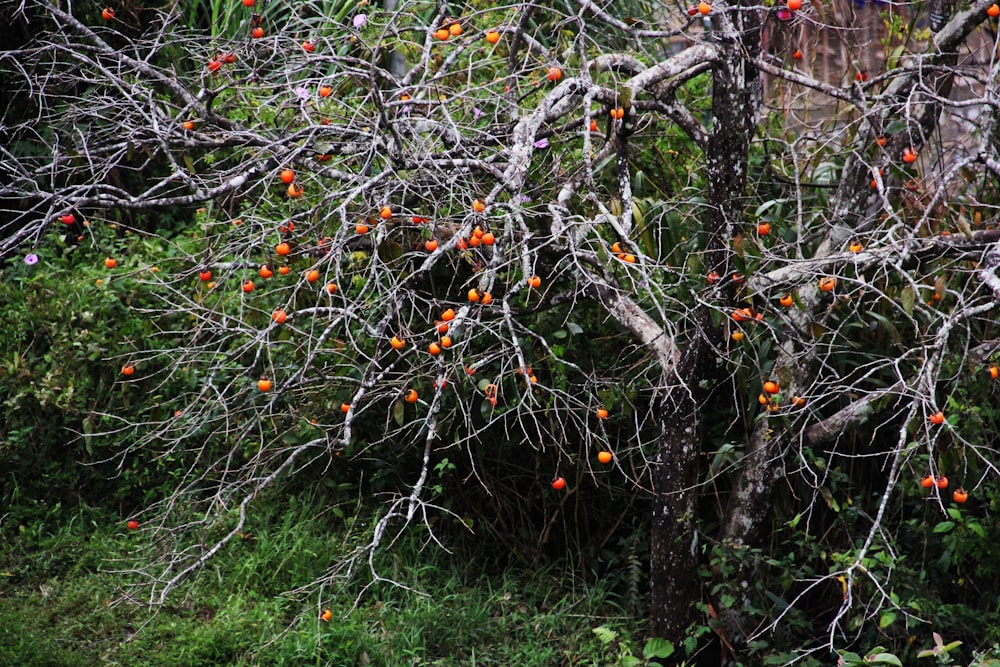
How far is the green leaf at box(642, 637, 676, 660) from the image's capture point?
3273 millimetres

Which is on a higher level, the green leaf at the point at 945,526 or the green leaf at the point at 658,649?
the green leaf at the point at 945,526

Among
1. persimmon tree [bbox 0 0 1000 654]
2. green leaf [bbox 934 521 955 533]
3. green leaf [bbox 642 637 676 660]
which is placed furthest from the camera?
green leaf [bbox 642 637 676 660]

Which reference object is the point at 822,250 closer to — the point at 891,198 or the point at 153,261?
the point at 891,198

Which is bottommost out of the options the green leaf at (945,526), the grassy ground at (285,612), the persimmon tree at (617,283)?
the grassy ground at (285,612)

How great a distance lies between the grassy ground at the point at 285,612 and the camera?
10.9ft

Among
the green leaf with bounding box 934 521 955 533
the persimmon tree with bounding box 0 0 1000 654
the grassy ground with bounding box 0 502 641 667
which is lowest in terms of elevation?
the grassy ground with bounding box 0 502 641 667

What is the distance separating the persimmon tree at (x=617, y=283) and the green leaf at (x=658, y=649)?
4cm

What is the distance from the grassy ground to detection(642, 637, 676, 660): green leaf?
7 cm

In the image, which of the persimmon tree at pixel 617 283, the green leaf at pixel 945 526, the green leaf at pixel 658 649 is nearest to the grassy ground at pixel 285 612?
the green leaf at pixel 658 649

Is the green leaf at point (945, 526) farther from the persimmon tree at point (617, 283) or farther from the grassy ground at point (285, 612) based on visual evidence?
the grassy ground at point (285, 612)

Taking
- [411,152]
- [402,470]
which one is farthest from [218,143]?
[402,470]

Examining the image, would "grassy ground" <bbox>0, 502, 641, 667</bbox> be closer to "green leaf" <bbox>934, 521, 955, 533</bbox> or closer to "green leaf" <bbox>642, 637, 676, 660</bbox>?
"green leaf" <bbox>642, 637, 676, 660</bbox>

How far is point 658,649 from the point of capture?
3293 mm

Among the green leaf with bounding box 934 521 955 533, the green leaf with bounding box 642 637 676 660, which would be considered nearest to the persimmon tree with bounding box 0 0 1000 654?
the green leaf with bounding box 642 637 676 660
